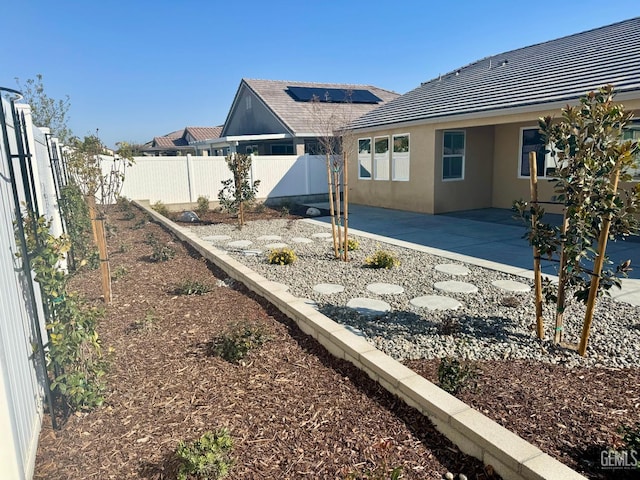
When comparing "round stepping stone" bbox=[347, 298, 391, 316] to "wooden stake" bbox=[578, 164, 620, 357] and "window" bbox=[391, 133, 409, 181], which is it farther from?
"window" bbox=[391, 133, 409, 181]

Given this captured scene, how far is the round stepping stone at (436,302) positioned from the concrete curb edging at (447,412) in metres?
1.37

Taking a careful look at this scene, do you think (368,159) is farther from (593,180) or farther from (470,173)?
(593,180)

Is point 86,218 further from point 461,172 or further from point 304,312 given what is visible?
point 461,172

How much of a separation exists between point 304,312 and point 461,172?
Answer: 9596 mm

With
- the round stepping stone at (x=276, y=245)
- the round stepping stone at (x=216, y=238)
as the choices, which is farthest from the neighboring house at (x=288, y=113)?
the round stepping stone at (x=276, y=245)

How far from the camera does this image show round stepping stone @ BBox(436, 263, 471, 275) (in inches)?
244

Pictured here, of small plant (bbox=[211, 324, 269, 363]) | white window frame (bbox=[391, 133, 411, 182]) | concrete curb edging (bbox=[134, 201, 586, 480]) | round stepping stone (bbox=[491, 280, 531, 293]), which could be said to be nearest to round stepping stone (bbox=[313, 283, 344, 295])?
concrete curb edging (bbox=[134, 201, 586, 480])

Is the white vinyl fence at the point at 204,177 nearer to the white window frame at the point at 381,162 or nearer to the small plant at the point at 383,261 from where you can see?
the white window frame at the point at 381,162

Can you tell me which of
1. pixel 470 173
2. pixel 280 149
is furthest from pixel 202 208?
pixel 280 149

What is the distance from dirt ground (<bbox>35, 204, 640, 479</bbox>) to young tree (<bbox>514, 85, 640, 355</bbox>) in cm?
88

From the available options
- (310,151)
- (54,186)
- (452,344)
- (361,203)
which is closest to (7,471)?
(452,344)

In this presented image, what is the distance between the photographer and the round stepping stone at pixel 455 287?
533 cm

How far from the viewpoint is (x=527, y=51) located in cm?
1379

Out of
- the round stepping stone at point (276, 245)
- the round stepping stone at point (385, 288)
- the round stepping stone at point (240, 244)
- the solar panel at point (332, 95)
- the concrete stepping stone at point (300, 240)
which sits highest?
the solar panel at point (332, 95)
